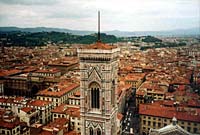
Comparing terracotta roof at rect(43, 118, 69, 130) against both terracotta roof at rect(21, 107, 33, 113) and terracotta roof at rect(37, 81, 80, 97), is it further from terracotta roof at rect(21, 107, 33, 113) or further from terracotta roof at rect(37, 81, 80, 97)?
terracotta roof at rect(37, 81, 80, 97)

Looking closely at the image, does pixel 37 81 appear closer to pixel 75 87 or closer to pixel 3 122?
pixel 75 87

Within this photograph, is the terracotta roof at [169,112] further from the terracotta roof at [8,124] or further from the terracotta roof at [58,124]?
the terracotta roof at [8,124]

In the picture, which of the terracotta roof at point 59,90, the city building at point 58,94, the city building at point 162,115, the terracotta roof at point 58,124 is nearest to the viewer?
the terracotta roof at point 58,124

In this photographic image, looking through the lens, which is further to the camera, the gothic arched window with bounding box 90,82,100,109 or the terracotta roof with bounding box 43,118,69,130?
the terracotta roof with bounding box 43,118,69,130

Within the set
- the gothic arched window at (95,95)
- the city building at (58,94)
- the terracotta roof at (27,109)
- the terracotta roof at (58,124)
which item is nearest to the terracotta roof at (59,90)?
the city building at (58,94)

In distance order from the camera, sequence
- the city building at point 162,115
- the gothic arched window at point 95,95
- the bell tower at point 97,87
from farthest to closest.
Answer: the city building at point 162,115, the gothic arched window at point 95,95, the bell tower at point 97,87

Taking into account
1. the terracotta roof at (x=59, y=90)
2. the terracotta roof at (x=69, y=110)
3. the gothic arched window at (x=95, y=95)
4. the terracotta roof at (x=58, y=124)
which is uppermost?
the gothic arched window at (x=95, y=95)

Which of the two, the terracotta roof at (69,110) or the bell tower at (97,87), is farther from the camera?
the terracotta roof at (69,110)

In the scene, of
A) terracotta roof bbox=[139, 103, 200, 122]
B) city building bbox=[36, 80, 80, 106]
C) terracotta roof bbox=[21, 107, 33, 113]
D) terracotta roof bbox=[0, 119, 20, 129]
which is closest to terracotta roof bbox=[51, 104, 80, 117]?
terracotta roof bbox=[21, 107, 33, 113]
